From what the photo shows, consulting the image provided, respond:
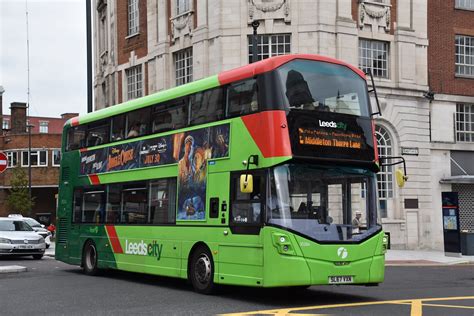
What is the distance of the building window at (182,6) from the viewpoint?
108 feet

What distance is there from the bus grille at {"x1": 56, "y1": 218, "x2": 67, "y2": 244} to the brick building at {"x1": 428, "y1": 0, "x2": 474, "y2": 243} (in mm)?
18665

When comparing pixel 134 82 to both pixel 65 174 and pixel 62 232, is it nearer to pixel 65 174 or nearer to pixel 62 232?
pixel 65 174

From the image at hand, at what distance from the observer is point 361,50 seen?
3127cm

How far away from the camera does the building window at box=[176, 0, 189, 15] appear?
3294 cm

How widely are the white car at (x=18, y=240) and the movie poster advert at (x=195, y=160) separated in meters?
11.5

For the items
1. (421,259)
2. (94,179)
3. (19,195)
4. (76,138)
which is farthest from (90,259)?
(19,195)

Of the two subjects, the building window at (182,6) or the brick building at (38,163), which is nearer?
the building window at (182,6)

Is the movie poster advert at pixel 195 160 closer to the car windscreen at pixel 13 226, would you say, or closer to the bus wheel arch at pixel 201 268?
the bus wheel arch at pixel 201 268

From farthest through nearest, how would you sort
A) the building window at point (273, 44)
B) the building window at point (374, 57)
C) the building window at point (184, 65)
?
the building window at point (184, 65) → the building window at point (374, 57) → the building window at point (273, 44)

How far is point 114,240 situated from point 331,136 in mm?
6819

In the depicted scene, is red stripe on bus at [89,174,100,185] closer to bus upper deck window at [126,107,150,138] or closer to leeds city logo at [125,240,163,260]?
bus upper deck window at [126,107,150,138]

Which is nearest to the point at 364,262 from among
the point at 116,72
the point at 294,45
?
the point at 294,45

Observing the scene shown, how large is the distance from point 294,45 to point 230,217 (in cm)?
1779

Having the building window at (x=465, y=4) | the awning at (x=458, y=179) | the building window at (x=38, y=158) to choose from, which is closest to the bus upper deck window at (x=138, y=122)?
the awning at (x=458, y=179)
